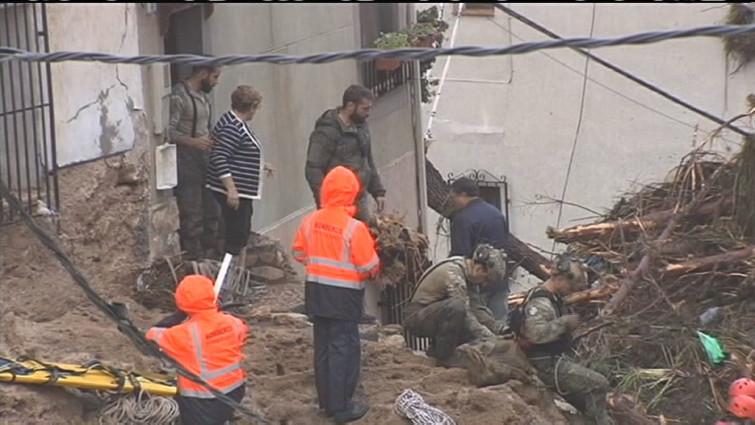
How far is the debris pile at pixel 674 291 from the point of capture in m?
10.5

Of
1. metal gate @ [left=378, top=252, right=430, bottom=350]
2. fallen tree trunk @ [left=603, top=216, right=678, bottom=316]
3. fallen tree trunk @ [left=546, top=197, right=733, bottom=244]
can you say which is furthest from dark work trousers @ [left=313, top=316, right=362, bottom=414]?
fallen tree trunk @ [left=546, top=197, right=733, bottom=244]

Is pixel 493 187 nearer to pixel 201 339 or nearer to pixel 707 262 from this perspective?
pixel 707 262

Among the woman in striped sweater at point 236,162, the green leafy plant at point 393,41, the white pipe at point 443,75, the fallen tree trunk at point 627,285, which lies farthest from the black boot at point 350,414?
the white pipe at point 443,75

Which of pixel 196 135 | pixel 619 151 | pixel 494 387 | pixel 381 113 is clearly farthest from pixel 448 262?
pixel 619 151

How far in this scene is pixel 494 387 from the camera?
9555 mm

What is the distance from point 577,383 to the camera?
31.1 feet

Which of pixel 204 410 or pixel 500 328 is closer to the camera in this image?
pixel 204 410

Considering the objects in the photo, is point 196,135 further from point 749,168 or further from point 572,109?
point 572,109

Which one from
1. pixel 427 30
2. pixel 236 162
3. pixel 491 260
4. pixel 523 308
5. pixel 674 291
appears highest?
pixel 427 30

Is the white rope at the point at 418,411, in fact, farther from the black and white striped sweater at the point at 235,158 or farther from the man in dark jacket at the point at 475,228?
the black and white striped sweater at the point at 235,158

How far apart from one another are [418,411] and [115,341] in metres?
2.09

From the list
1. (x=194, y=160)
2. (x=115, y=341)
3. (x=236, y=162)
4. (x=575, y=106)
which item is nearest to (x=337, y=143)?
(x=236, y=162)

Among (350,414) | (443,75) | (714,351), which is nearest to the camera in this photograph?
(350,414)

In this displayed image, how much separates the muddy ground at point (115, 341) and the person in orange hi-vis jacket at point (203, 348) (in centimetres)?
75
